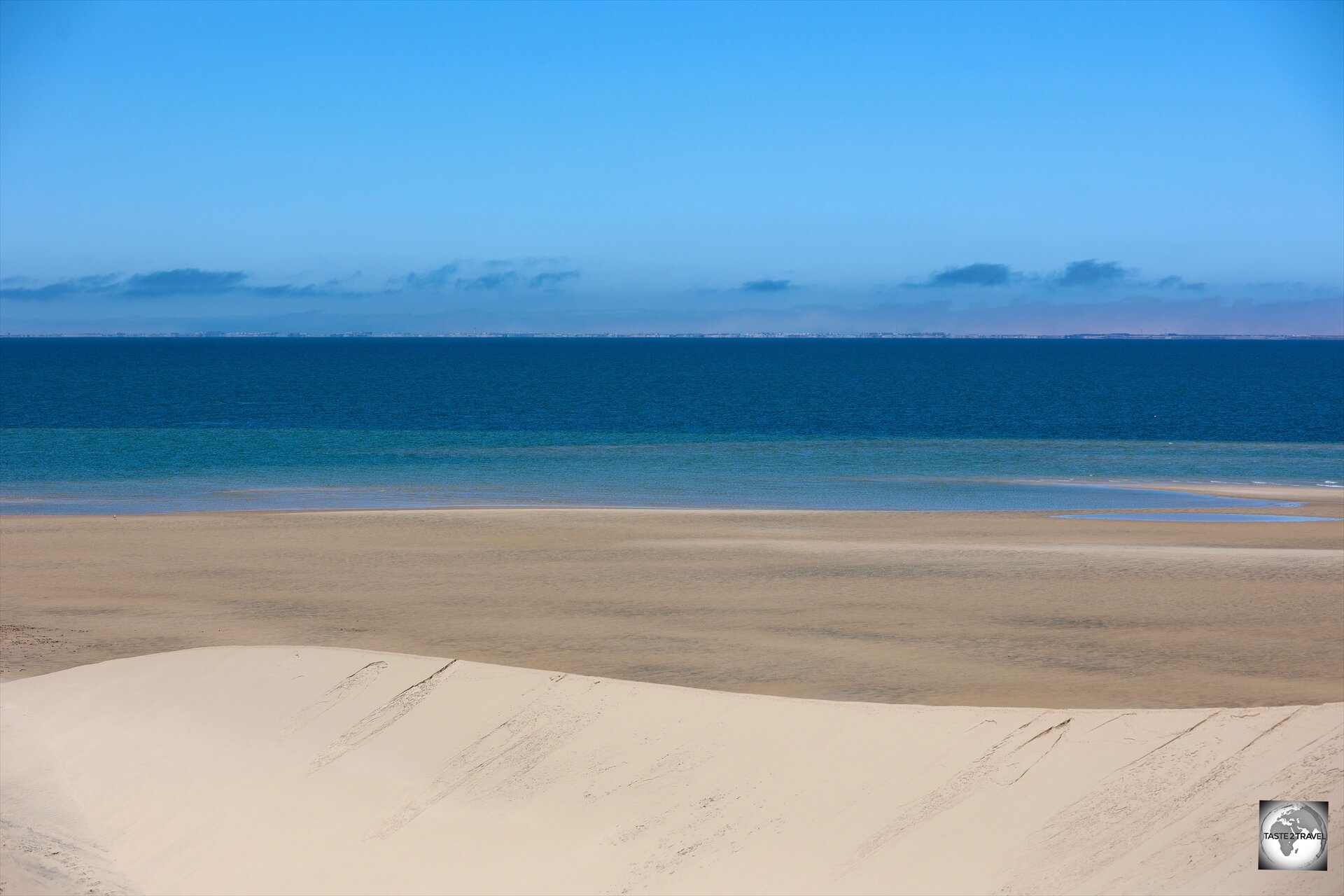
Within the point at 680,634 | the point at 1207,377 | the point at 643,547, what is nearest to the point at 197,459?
the point at 643,547

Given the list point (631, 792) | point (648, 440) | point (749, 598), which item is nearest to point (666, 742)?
point (631, 792)

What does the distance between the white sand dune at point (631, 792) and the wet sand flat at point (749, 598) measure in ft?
13.0

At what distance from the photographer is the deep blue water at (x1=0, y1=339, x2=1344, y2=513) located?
32.3 meters

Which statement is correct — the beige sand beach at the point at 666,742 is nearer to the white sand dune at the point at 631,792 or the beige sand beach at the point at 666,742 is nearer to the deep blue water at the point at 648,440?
the white sand dune at the point at 631,792

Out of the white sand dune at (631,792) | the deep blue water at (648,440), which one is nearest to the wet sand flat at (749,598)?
the white sand dune at (631,792)

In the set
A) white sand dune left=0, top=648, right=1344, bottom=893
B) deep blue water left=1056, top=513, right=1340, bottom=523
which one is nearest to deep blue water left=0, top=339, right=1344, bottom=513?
deep blue water left=1056, top=513, right=1340, bottom=523

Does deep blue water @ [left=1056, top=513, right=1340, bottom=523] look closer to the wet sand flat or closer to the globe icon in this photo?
the wet sand flat

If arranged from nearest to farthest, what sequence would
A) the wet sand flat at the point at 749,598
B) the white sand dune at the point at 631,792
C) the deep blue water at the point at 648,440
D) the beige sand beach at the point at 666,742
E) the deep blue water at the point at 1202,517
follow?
the white sand dune at the point at 631,792 < the beige sand beach at the point at 666,742 < the wet sand flat at the point at 749,598 < the deep blue water at the point at 1202,517 < the deep blue water at the point at 648,440

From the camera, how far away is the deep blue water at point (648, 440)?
3228 centimetres

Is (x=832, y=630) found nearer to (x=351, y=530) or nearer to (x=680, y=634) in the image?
(x=680, y=634)

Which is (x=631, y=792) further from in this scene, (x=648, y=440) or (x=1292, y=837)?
(x=648, y=440)

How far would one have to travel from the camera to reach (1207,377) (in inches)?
4166

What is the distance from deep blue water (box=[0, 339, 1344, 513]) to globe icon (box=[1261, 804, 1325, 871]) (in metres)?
22.1

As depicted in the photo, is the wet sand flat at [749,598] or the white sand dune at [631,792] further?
the wet sand flat at [749,598]
